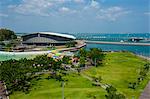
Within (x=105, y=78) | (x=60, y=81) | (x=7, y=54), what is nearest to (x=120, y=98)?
(x=60, y=81)

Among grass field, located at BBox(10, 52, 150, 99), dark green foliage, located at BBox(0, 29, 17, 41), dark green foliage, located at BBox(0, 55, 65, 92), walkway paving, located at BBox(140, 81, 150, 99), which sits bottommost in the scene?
walkway paving, located at BBox(140, 81, 150, 99)

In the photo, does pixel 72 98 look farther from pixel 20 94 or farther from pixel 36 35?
pixel 36 35

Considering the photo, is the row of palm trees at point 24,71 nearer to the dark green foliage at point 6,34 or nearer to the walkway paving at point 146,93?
the walkway paving at point 146,93

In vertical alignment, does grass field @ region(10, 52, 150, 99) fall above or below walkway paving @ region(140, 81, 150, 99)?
above

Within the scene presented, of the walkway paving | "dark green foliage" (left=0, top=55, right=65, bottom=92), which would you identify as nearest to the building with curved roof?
"dark green foliage" (left=0, top=55, right=65, bottom=92)

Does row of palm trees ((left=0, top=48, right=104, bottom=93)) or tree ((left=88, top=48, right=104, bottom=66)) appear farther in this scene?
tree ((left=88, top=48, right=104, bottom=66))

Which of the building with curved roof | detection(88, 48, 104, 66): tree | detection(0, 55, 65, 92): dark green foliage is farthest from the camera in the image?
the building with curved roof

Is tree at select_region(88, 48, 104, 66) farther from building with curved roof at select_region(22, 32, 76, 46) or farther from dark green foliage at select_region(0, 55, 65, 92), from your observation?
building with curved roof at select_region(22, 32, 76, 46)

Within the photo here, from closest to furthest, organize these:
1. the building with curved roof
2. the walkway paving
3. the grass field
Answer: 1. the grass field
2. the walkway paving
3. the building with curved roof

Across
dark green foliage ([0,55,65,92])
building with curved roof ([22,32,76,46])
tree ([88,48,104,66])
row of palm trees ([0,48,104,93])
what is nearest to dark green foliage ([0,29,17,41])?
building with curved roof ([22,32,76,46])

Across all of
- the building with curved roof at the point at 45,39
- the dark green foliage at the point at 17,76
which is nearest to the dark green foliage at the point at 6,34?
the building with curved roof at the point at 45,39

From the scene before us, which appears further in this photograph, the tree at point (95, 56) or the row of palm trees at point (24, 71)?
the tree at point (95, 56)
